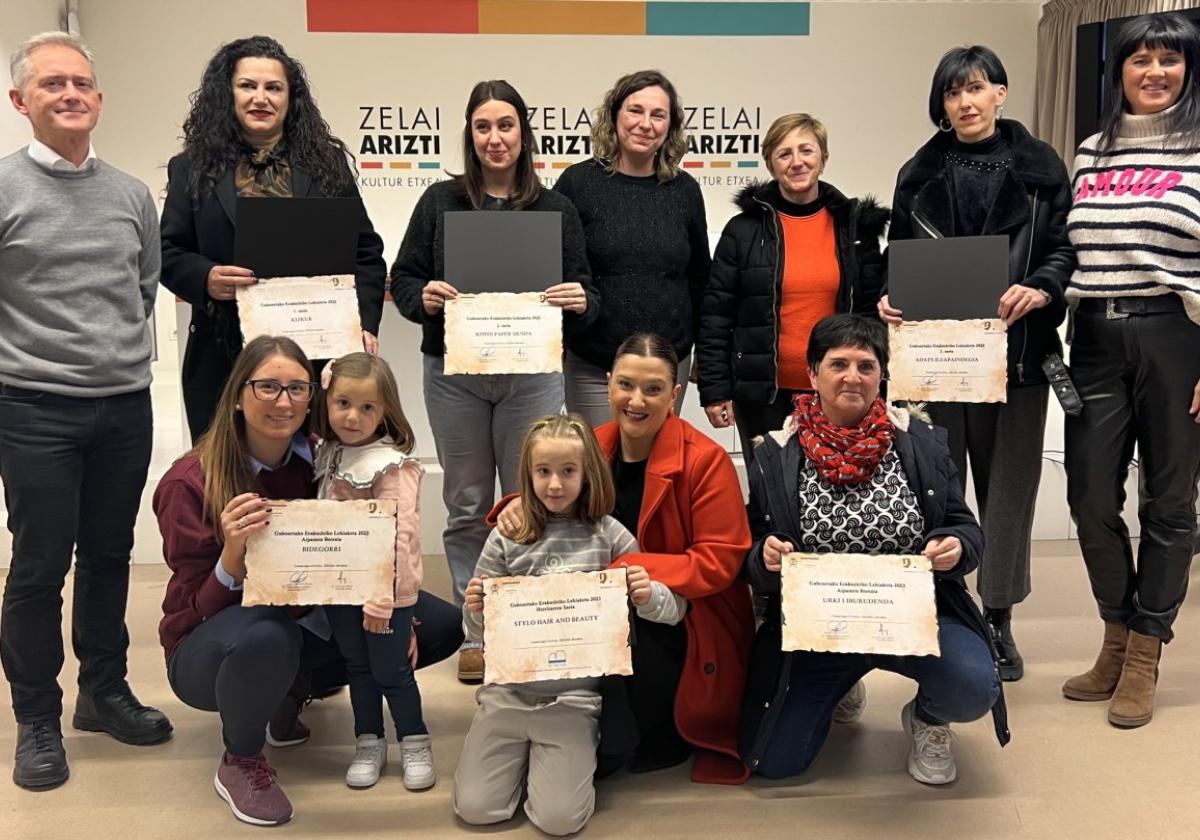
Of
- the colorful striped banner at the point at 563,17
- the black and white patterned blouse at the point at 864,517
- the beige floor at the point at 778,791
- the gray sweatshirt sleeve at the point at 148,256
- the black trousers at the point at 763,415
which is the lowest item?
the beige floor at the point at 778,791

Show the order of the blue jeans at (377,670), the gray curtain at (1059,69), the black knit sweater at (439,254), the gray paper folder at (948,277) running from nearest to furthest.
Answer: the blue jeans at (377,670) → the gray paper folder at (948,277) → the black knit sweater at (439,254) → the gray curtain at (1059,69)

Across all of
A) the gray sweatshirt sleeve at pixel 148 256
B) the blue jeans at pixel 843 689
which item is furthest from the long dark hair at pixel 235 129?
the blue jeans at pixel 843 689

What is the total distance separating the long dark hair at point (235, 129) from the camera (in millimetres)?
2750

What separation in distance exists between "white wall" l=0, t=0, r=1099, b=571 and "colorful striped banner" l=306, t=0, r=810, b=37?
0.07 m

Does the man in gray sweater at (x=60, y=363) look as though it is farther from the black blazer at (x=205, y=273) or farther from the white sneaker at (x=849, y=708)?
the white sneaker at (x=849, y=708)

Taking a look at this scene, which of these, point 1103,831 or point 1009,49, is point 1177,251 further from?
point 1009,49

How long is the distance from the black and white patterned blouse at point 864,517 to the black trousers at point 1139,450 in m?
0.74

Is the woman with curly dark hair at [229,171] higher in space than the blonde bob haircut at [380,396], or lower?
higher

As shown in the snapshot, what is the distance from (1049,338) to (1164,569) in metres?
0.69

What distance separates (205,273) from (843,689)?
74.9 inches

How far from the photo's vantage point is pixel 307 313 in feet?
8.88

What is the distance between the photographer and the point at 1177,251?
269 centimetres

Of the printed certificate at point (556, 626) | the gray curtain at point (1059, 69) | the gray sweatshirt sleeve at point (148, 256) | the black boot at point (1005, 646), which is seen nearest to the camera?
the printed certificate at point (556, 626)

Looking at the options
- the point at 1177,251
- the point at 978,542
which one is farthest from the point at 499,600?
the point at 1177,251
